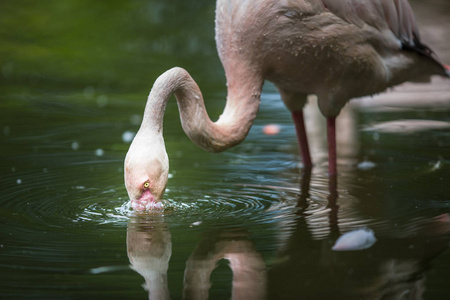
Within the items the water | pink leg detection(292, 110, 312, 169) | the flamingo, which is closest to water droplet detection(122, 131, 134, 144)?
the water

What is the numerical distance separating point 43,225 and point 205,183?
163 centimetres

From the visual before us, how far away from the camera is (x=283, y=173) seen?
709 cm

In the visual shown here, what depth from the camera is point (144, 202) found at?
Result: 16.9 ft

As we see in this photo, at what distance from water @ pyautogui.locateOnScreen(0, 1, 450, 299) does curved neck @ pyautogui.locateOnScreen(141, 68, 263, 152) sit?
0.49 m

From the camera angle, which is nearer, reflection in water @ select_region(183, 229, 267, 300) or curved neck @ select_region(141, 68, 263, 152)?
reflection in water @ select_region(183, 229, 267, 300)

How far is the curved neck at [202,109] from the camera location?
5.44 meters

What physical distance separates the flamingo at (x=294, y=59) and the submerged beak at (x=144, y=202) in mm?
84

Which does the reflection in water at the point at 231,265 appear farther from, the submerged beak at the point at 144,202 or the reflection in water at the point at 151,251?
the submerged beak at the point at 144,202

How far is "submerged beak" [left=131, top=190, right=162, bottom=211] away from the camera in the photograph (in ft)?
16.9

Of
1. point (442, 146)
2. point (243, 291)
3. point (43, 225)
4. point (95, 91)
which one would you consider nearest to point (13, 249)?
point (43, 225)

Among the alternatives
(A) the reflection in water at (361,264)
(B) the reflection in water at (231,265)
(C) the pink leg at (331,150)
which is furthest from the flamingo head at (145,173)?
(C) the pink leg at (331,150)

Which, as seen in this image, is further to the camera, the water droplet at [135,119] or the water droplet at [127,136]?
the water droplet at [135,119]

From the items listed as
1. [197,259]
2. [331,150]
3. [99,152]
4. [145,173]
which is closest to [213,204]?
[145,173]

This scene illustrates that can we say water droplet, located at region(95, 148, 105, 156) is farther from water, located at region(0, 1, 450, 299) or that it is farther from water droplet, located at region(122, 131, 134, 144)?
water droplet, located at region(122, 131, 134, 144)
